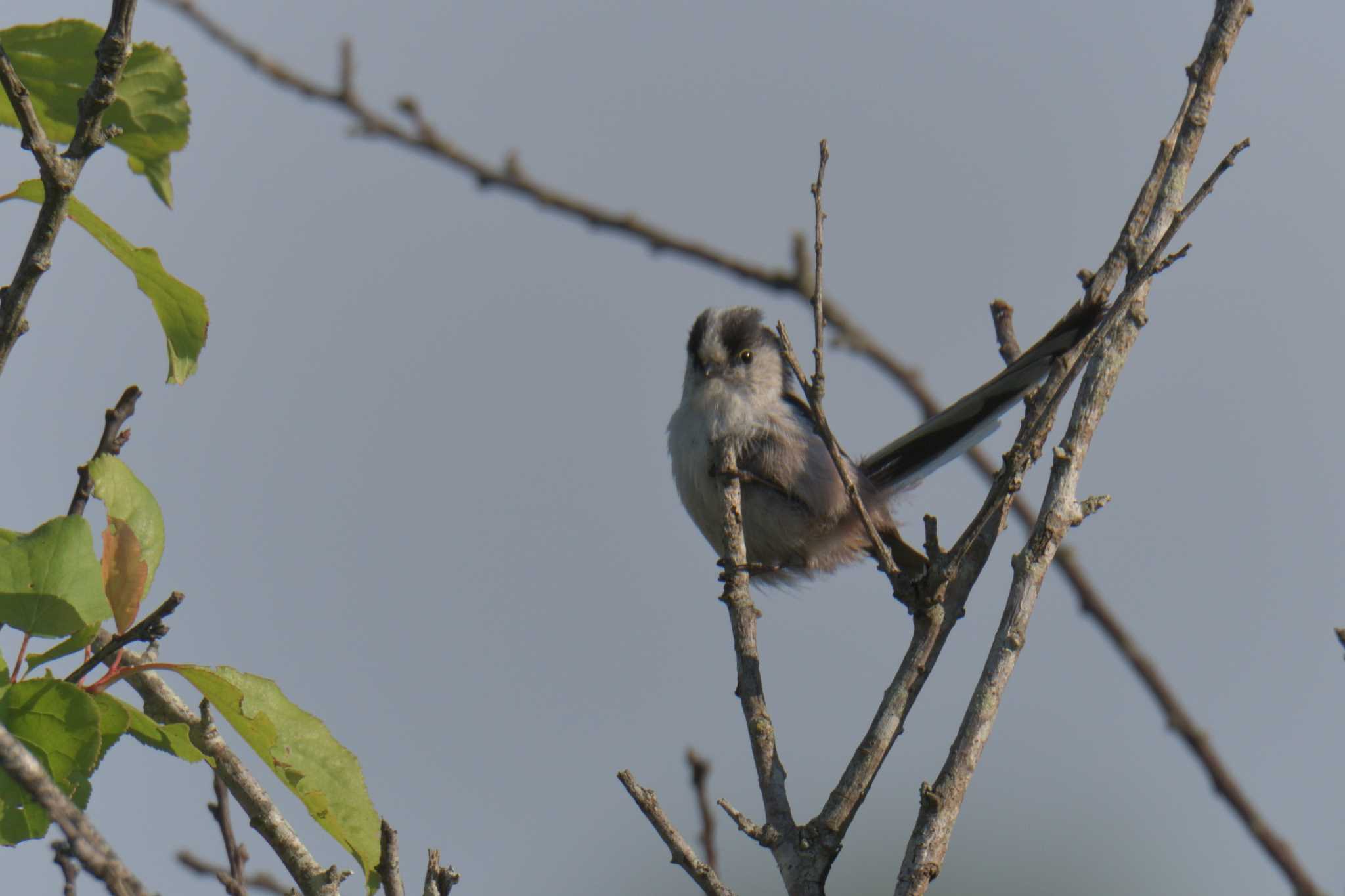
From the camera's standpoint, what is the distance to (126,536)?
7.53 ft

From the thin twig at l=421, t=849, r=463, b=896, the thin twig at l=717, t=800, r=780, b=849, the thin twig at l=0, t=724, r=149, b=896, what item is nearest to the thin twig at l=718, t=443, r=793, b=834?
the thin twig at l=717, t=800, r=780, b=849

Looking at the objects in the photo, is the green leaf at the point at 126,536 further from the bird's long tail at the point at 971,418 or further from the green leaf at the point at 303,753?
the bird's long tail at the point at 971,418

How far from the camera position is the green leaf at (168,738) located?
2.23 meters

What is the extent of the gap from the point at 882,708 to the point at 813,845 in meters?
0.35

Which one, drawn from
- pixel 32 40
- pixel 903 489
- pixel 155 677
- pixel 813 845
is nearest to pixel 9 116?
pixel 32 40

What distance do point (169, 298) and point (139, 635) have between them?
77 cm

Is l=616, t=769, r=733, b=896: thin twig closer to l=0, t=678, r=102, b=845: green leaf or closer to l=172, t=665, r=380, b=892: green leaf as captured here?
l=172, t=665, r=380, b=892: green leaf

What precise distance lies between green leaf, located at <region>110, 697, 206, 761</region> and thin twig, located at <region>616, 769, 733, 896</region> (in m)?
0.82

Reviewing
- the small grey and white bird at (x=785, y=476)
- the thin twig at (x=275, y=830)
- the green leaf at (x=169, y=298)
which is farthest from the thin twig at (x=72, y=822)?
the small grey and white bird at (x=785, y=476)

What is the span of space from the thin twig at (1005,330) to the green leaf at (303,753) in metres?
2.49

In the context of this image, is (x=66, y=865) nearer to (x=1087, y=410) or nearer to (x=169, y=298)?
(x=169, y=298)

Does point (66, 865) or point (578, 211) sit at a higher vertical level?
point (578, 211)

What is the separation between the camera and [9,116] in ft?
7.93

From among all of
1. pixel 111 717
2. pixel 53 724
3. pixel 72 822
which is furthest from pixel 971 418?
pixel 72 822
